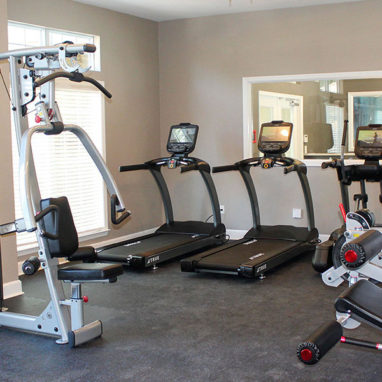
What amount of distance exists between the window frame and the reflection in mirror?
0.14m

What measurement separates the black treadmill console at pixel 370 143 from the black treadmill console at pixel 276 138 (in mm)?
816

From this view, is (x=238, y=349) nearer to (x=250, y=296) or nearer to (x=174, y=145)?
(x=250, y=296)

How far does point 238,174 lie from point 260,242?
1.27m

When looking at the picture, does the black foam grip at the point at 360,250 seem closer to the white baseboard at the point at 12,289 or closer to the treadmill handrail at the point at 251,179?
the treadmill handrail at the point at 251,179

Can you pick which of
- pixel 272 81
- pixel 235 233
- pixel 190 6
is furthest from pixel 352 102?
pixel 190 6

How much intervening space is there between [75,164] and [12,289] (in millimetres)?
1925

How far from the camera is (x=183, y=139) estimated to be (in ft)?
22.5

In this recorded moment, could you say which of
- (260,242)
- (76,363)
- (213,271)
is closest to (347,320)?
(76,363)

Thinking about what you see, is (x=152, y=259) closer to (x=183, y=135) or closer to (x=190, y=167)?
(x=190, y=167)

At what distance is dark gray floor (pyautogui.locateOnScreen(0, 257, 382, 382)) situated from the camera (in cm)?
343

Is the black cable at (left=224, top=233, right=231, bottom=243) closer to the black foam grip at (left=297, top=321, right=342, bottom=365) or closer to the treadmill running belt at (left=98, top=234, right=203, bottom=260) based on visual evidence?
the treadmill running belt at (left=98, top=234, right=203, bottom=260)

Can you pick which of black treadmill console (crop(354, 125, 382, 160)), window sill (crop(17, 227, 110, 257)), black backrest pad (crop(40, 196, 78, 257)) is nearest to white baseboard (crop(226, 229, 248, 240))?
window sill (crop(17, 227, 110, 257))

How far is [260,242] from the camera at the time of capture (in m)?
6.56

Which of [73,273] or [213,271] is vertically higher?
[73,273]
